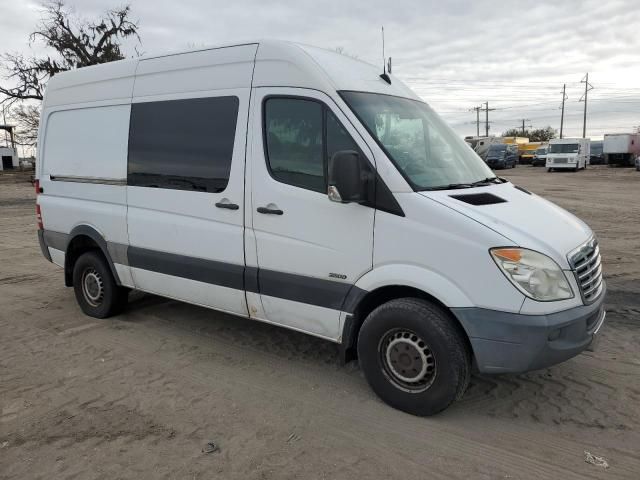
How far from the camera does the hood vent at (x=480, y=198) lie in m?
3.55

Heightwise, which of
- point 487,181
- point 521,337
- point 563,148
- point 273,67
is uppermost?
point 563,148

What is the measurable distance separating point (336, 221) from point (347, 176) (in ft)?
1.39

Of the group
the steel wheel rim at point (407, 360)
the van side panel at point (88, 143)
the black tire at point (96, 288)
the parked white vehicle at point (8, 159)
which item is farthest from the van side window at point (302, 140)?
the parked white vehicle at point (8, 159)

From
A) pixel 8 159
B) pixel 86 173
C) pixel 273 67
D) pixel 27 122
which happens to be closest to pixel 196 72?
pixel 273 67

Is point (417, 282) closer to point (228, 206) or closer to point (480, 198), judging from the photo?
point (480, 198)

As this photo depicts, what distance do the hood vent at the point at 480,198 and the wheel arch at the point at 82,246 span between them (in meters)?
3.73

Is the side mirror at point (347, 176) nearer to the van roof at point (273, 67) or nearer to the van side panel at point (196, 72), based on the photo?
the van roof at point (273, 67)

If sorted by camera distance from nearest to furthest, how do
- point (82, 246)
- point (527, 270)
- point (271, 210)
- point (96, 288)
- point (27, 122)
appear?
1. point (527, 270)
2. point (271, 210)
3. point (96, 288)
4. point (82, 246)
5. point (27, 122)

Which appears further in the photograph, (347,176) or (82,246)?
(82,246)

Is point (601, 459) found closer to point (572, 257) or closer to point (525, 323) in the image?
point (525, 323)

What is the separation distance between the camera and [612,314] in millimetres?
5613

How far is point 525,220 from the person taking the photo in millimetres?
3502

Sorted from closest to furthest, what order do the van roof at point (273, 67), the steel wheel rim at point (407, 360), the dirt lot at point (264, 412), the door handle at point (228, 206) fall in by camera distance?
1. the dirt lot at point (264, 412)
2. the steel wheel rim at point (407, 360)
3. the van roof at point (273, 67)
4. the door handle at point (228, 206)

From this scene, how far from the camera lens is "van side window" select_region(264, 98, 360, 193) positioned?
12.5 ft
